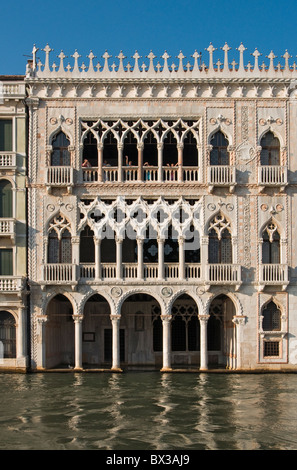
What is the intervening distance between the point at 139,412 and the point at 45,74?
17029 millimetres

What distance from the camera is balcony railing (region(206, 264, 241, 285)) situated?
31156mm

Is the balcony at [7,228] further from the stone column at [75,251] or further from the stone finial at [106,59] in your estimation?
the stone finial at [106,59]

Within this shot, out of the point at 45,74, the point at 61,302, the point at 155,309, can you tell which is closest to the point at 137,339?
the point at 155,309

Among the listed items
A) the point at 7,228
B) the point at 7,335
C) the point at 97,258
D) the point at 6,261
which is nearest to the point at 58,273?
the point at 97,258

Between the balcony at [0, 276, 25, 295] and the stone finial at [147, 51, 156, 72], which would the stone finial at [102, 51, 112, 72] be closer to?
the stone finial at [147, 51, 156, 72]

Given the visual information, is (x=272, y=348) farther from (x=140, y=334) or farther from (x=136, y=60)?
(x=136, y=60)

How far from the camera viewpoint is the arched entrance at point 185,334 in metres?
35.2

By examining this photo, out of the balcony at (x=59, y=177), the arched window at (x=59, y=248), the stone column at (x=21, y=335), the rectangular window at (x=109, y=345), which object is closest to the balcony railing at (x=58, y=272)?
the arched window at (x=59, y=248)

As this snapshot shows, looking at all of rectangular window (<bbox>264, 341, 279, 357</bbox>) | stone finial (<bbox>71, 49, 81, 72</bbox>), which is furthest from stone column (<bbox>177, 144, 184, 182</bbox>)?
rectangular window (<bbox>264, 341, 279, 357</bbox>)

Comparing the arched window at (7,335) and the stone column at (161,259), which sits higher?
the stone column at (161,259)

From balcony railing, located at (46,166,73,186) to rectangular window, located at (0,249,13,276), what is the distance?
3.66 m

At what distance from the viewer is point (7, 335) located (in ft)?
104

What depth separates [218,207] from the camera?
31.8m

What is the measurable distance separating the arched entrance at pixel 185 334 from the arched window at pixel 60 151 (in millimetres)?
8987
